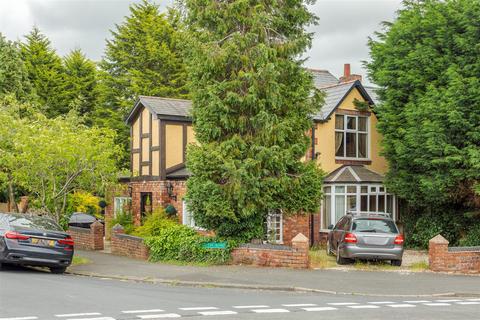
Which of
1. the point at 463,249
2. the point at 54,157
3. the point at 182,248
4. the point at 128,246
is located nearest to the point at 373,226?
the point at 463,249

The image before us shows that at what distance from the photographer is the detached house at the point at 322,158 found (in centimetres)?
2645

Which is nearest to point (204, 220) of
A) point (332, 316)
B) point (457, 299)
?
point (457, 299)

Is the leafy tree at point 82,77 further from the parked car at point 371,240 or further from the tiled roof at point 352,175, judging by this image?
the parked car at point 371,240

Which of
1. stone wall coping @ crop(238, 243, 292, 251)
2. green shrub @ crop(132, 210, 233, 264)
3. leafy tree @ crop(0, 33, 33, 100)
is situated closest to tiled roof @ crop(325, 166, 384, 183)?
stone wall coping @ crop(238, 243, 292, 251)

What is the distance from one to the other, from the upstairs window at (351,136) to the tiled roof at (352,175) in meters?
0.74

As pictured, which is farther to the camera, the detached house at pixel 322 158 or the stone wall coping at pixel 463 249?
the detached house at pixel 322 158

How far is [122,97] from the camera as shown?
48562mm

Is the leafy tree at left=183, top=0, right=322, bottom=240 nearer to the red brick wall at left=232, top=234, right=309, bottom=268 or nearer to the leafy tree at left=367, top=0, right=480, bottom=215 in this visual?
the red brick wall at left=232, top=234, right=309, bottom=268

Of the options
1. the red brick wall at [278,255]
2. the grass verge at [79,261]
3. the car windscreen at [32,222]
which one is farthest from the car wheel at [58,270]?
the red brick wall at [278,255]

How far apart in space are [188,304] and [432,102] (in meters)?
14.5

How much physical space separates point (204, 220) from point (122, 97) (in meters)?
30.4

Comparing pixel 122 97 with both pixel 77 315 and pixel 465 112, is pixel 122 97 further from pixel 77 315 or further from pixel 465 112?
pixel 77 315

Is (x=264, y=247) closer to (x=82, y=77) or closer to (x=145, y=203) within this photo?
(x=145, y=203)

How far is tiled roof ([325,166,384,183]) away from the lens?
2633 cm
